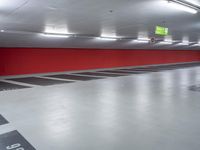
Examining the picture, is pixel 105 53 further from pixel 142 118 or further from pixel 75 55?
pixel 142 118

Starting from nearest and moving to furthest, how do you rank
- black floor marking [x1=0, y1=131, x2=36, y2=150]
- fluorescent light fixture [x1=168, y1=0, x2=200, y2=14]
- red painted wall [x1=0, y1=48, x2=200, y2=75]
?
black floor marking [x1=0, y1=131, x2=36, y2=150] < fluorescent light fixture [x1=168, y1=0, x2=200, y2=14] < red painted wall [x1=0, y1=48, x2=200, y2=75]

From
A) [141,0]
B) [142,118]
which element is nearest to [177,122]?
[142,118]

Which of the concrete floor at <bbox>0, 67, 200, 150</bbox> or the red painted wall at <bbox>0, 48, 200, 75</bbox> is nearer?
the concrete floor at <bbox>0, 67, 200, 150</bbox>

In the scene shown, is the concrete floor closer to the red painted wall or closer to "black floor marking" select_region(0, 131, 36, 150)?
"black floor marking" select_region(0, 131, 36, 150)

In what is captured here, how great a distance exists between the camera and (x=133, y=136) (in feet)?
10.5

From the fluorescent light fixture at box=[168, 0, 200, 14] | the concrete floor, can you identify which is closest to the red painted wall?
the concrete floor

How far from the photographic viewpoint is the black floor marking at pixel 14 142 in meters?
2.94

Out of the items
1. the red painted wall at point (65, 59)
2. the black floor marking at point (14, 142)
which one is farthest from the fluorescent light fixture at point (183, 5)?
the red painted wall at point (65, 59)

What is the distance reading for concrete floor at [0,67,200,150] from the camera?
2994 millimetres

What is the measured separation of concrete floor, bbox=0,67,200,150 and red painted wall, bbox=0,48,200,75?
678 cm

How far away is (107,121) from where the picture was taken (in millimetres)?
3969

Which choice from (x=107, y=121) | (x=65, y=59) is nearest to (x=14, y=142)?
→ (x=107, y=121)

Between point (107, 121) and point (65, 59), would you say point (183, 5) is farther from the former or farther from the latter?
point (65, 59)

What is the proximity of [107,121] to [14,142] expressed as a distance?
67.2 inches
